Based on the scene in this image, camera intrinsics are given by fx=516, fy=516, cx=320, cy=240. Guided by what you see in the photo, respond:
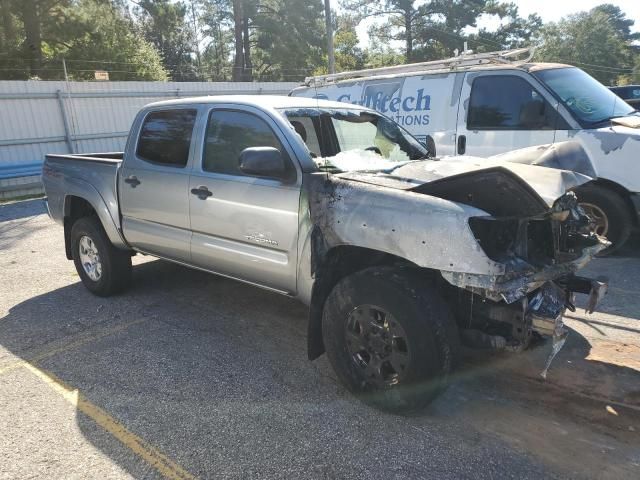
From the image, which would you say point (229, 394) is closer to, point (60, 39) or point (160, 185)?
point (160, 185)

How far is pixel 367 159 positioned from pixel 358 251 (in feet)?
3.29

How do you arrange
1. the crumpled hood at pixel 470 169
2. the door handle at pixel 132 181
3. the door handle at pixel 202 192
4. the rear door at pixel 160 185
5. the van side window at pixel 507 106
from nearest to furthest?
the crumpled hood at pixel 470 169
the door handle at pixel 202 192
the rear door at pixel 160 185
the door handle at pixel 132 181
the van side window at pixel 507 106

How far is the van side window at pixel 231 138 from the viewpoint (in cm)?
388

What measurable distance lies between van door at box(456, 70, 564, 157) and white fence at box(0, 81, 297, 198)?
11.6 metres

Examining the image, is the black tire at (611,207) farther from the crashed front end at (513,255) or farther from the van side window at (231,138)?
the van side window at (231,138)

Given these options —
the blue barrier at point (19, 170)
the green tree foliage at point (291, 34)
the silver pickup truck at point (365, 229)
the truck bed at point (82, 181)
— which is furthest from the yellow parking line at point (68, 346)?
the green tree foliage at point (291, 34)

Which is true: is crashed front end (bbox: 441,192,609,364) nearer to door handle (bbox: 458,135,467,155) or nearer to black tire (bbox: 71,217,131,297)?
door handle (bbox: 458,135,467,155)

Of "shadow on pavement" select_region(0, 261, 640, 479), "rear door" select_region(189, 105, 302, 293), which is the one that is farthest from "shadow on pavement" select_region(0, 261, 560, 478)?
"rear door" select_region(189, 105, 302, 293)

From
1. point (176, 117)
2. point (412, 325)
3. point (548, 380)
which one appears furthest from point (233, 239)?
point (548, 380)

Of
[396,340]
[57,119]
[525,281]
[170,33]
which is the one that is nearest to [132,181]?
[396,340]

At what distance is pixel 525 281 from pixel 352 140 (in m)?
2.12

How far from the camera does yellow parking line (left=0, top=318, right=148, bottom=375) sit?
3.95 meters

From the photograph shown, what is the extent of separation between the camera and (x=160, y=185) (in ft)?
14.8

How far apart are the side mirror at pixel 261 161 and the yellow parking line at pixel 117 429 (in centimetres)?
178
